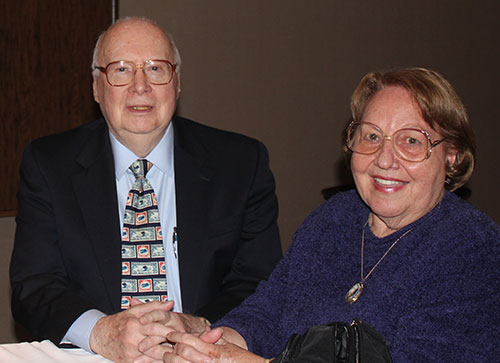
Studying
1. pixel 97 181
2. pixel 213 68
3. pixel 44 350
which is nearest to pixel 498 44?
pixel 213 68

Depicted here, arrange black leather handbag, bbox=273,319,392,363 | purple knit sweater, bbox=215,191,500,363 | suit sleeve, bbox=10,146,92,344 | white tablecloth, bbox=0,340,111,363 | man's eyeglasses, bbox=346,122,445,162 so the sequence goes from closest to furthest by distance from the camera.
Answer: black leather handbag, bbox=273,319,392,363
purple knit sweater, bbox=215,191,500,363
white tablecloth, bbox=0,340,111,363
man's eyeglasses, bbox=346,122,445,162
suit sleeve, bbox=10,146,92,344

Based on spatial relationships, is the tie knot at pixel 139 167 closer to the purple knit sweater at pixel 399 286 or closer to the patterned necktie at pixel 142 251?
the patterned necktie at pixel 142 251

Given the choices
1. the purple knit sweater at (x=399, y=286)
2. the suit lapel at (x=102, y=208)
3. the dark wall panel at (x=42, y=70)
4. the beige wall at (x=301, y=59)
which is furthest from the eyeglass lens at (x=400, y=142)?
the beige wall at (x=301, y=59)

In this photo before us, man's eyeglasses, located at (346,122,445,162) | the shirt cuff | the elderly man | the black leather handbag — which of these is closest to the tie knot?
the elderly man

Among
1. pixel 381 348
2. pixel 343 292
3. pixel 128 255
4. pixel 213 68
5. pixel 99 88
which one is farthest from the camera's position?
pixel 213 68

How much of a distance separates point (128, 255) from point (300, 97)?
3.26m

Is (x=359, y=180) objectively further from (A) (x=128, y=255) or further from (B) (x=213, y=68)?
(B) (x=213, y=68)

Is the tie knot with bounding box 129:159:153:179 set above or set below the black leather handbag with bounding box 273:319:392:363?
above

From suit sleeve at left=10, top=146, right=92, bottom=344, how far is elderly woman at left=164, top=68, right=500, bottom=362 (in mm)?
565

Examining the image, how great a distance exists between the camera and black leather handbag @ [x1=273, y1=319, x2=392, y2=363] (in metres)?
1.47

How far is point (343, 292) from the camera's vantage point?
1.95 m

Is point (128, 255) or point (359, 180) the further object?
point (128, 255)

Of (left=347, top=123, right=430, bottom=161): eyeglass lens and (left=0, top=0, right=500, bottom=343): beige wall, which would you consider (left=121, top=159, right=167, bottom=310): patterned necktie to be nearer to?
A: (left=347, top=123, right=430, bottom=161): eyeglass lens

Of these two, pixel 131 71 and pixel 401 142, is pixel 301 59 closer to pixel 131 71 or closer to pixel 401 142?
pixel 131 71
